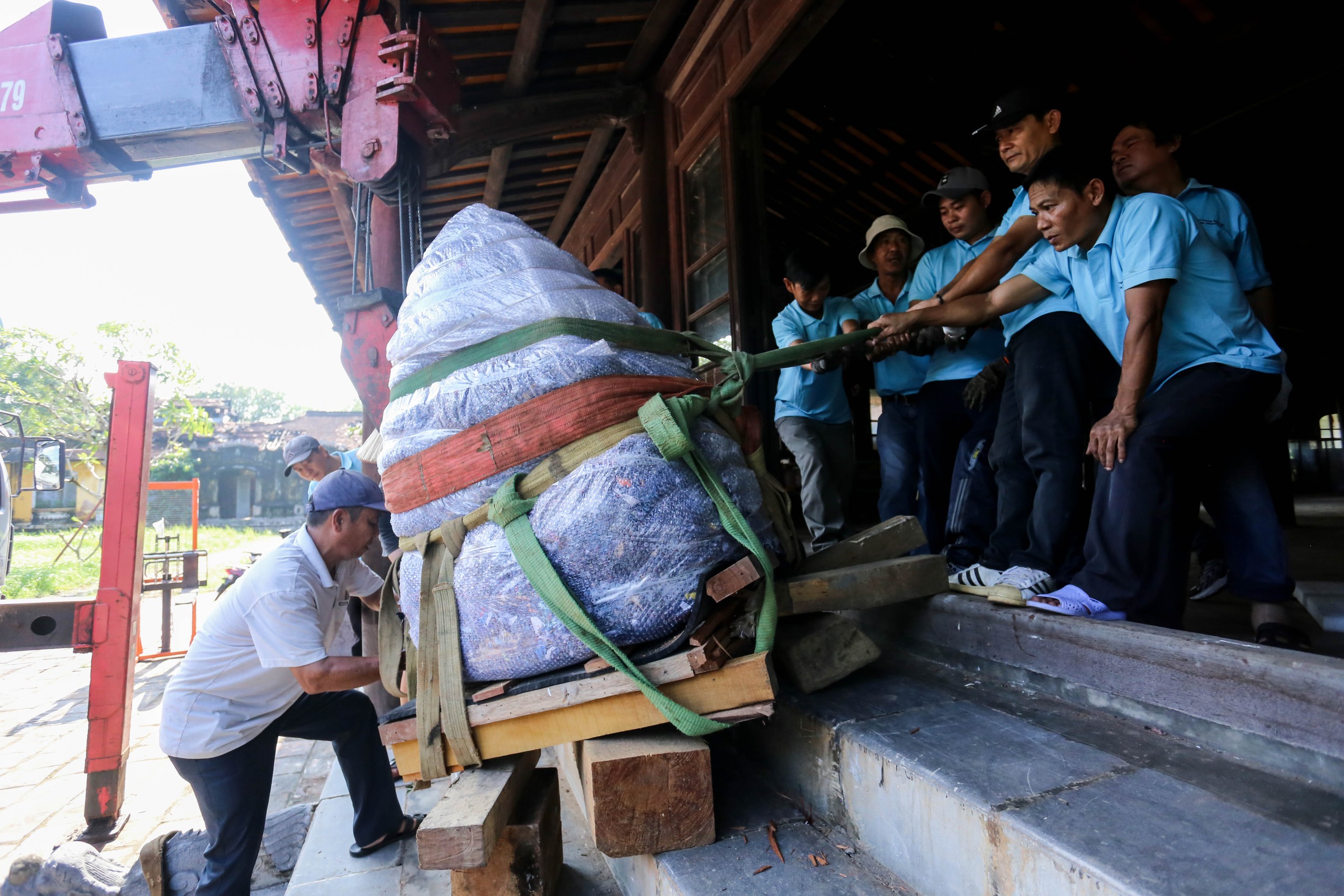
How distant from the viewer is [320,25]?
3.03 m

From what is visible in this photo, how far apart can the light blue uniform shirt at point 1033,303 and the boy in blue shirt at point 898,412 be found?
26.2 inches

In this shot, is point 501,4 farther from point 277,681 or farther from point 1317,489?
point 1317,489

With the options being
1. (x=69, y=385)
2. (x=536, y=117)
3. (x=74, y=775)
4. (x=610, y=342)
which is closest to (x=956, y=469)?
(x=610, y=342)

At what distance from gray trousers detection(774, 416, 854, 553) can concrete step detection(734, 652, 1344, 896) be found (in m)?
1.63

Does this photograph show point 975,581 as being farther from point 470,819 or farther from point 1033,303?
point 470,819

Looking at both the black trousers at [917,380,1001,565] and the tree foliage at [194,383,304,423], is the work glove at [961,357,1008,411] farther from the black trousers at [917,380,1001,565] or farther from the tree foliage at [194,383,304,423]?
the tree foliage at [194,383,304,423]

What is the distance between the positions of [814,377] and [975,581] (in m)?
1.51

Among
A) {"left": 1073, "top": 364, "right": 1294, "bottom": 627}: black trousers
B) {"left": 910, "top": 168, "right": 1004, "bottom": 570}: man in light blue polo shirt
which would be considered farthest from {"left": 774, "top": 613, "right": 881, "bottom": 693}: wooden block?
{"left": 910, "top": 168, "right": 1004, "bottom": 570}: man in light blue polo shirt

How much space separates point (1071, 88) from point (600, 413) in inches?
188

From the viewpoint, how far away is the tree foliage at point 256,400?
5325 cm

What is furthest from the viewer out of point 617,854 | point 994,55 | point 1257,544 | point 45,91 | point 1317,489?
point 1317,489

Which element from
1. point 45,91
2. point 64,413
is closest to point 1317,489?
point 45,91

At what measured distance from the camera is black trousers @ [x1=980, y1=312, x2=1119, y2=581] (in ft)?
7.00

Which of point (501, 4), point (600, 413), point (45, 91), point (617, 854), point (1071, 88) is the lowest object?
point (617, 854)
